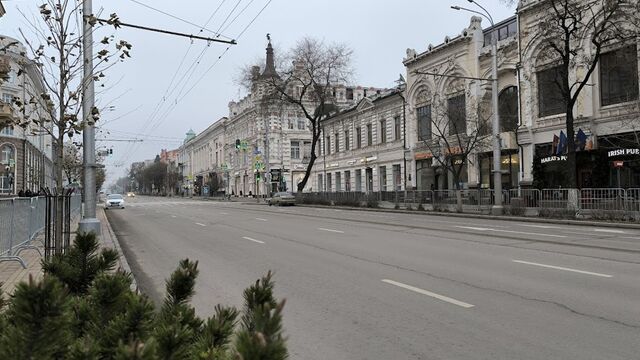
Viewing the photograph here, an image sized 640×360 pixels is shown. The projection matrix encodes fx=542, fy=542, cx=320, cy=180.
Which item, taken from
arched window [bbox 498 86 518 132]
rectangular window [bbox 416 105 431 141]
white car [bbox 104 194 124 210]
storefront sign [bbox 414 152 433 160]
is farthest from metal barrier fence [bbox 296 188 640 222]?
white car [bbox 104 194 124 210]

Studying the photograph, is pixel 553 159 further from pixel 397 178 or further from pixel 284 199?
pixel 284 199

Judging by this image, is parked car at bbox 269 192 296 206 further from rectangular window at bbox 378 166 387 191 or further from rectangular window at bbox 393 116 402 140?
rectangular window at bbox 393 116 402 140

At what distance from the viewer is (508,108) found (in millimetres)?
35844

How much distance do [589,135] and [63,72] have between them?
2721 centimetres

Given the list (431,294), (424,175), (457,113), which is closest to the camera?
(431,294)

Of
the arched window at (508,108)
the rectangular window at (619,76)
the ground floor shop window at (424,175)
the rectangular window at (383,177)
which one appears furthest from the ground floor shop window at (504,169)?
the rectangular window at (383,177)

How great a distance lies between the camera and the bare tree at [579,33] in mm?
24281

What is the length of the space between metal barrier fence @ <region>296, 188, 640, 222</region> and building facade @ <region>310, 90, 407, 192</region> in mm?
8913

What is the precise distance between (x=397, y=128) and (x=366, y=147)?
19.6ft

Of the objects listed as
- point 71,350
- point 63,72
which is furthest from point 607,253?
point 71,350

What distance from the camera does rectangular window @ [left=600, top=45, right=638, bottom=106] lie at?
26.8 m

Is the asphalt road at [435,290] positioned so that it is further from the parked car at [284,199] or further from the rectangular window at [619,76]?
the parked car at [284,199]

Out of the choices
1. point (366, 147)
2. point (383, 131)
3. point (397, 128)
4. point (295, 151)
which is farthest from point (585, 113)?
point (295, 151)

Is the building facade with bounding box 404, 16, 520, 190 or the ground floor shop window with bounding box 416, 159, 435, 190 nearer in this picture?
the building facade with bounding box 404, 16, 520, 190
